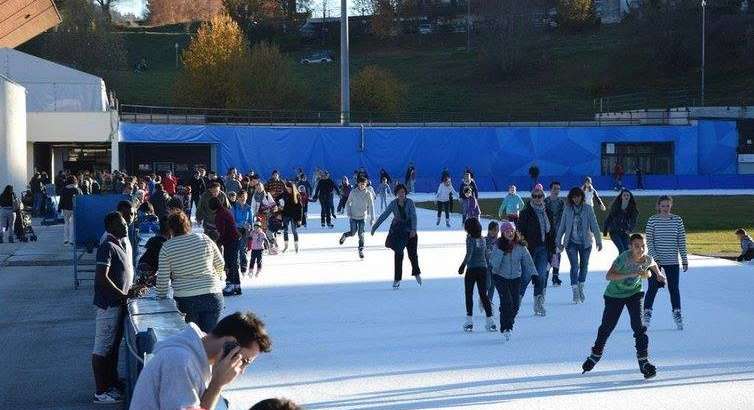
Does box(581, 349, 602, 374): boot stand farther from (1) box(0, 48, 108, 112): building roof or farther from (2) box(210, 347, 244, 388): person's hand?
(1) box(0, 48, 108, 112): building roof

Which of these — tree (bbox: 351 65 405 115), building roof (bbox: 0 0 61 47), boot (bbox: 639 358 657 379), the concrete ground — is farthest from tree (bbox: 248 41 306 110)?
boot (bbox: 639 358 657 379)

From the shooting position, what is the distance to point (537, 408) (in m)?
10.2

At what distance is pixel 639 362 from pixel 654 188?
5132cm

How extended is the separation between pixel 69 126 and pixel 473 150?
22024mm

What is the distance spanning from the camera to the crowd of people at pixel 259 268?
547cm

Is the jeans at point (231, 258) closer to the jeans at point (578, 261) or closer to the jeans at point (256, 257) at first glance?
the jeans at point (256, 257)

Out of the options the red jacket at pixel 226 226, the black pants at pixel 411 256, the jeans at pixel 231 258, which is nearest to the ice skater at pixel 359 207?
the black pants at pixel 411 256

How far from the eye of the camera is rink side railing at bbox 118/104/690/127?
61.5 meters

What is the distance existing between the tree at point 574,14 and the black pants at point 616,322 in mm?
103284

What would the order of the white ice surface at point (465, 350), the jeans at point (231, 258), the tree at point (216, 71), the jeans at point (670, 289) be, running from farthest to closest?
the tree at point (216, 71) < the jeans at point (231, 258) < the jeans at point (670, 289) < the white ice surface at point (465, 350)

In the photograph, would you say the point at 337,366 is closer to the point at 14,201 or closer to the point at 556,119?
the point at 14,201

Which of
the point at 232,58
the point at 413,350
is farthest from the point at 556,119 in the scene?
the point at 413,350

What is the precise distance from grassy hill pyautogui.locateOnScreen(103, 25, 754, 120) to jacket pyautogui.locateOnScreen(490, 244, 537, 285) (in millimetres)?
58877

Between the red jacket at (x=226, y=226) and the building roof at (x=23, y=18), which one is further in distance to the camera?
the building roof at (x=23, y=18)
